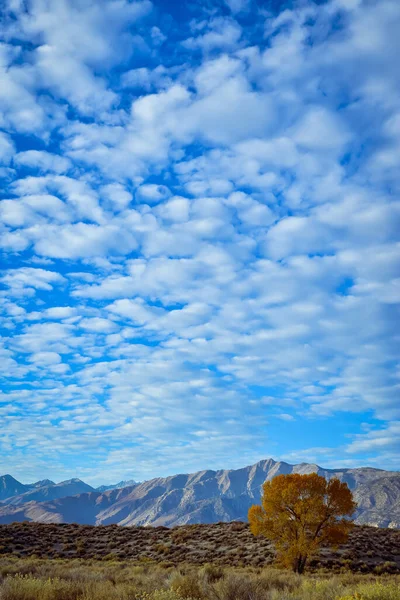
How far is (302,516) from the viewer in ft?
106

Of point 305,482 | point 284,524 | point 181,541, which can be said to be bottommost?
point 181,541

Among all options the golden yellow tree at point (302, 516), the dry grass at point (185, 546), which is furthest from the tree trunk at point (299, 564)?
the dry grass at point (185, 546)

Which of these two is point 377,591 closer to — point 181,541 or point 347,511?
point 347,511

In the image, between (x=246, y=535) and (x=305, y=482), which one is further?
(x=246, y=535)

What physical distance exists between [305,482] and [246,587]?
20843 mm

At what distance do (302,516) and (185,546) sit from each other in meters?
19.7

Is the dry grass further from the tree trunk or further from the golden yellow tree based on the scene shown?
the golden yellow tree

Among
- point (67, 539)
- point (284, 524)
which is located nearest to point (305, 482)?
point (284, 524)

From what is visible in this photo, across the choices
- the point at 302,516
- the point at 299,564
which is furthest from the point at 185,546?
the point at 302,516

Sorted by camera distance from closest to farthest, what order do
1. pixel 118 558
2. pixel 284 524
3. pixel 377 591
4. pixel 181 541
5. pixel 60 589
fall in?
pixel 377 591
pixel 60 589
pixel 284 524
pixel 118 558
pixel 181 541

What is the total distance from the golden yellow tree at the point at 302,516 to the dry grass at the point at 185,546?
14.1ft

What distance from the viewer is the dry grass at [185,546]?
38.2 meters

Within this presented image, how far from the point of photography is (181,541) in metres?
48.6

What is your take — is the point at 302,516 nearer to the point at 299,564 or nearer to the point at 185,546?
the point at 299,564
